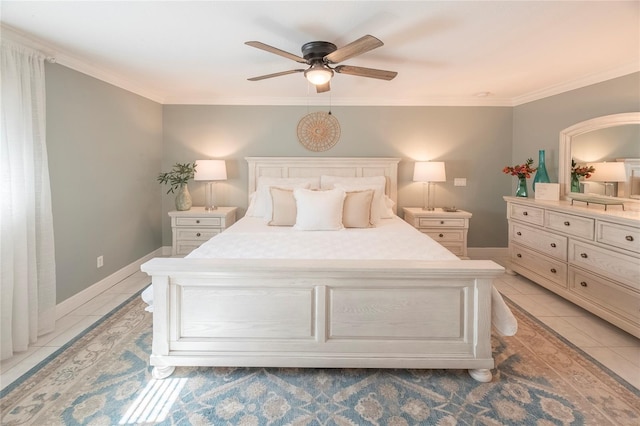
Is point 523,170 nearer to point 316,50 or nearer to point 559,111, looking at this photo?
point 559,111

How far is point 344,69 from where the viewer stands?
8.17 feet

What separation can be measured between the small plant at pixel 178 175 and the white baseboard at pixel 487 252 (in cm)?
385

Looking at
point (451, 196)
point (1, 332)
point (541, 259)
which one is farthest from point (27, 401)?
point (451, 196)

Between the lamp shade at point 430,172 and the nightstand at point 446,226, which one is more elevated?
the lamp shade at point 430,172

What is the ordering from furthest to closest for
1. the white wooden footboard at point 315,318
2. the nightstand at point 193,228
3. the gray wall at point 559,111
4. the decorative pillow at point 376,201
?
the nightstand at point 193,228 → the decorative pillow at point 376,201 → the gray wall at point 559,111 → the white wooden footboard at point 315,318

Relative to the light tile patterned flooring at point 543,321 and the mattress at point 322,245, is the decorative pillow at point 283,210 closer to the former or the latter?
the mattress at point 322,245

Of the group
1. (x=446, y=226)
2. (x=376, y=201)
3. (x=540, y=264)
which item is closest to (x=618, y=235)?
(x=540, y=264)

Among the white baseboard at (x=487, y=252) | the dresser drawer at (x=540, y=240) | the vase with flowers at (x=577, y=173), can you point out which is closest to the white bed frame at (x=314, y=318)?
the dresser drawer at (x=540, y=240)

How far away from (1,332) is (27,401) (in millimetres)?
638

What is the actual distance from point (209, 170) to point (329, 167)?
59.5 inches

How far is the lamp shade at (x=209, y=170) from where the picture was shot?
417 cm

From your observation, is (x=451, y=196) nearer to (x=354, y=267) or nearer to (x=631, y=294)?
(x=631, y=294)

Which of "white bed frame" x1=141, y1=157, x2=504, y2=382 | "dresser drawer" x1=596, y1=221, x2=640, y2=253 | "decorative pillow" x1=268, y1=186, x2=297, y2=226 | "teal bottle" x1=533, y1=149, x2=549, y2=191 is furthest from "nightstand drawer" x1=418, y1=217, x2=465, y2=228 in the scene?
"white bed frame" x1=141, y1=157, x2=504, y2=382

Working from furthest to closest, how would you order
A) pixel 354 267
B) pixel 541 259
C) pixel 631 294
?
pixel 541 259 → pixel 631 294 → pixel 354 267
